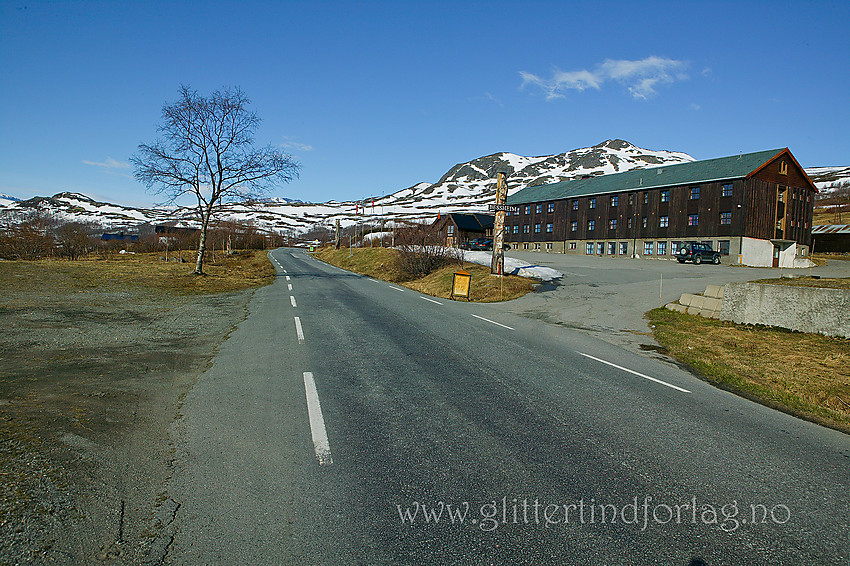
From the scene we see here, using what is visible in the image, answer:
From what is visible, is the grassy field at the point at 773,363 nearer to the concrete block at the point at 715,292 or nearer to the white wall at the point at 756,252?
the concrete block at the point at 715,292

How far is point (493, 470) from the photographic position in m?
3.81

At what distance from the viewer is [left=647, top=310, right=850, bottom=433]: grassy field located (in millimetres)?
6190

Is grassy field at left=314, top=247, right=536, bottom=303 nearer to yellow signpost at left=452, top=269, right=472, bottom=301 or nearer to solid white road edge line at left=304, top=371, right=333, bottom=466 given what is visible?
yellow signpost at left=452, top=269, right=472, bottom=301

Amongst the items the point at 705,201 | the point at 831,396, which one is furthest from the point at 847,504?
the point at 705,201

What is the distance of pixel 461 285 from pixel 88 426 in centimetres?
1591

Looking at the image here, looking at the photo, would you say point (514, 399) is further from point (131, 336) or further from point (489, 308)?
point (489, 308)

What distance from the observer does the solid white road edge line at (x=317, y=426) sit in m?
4.02

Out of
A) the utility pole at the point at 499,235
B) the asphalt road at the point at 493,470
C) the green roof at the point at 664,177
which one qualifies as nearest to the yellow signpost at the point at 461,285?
the utility pole at the point at 499,235

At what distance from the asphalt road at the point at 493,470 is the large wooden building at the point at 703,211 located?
1694 inches

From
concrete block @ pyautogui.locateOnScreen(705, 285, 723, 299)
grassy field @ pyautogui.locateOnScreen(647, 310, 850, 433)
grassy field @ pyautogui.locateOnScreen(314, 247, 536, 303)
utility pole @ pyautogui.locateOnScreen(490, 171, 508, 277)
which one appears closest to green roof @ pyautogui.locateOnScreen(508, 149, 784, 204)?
grassy field @ pyautogui.locateOnScreen(314, 247, 536, 303)

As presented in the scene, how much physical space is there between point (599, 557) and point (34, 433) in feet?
16.5

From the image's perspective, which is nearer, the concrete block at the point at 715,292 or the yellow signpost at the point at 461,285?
the concrete block at the point at 715,292

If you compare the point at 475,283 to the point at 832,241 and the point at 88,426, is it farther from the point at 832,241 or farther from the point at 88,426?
the point at 832,241

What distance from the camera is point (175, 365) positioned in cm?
736
